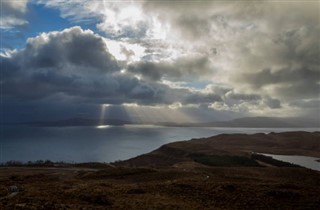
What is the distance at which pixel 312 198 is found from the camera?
30.6 metres

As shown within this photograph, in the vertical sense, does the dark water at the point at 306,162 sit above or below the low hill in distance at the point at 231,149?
below

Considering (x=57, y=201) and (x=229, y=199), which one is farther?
(x=229, y=199)

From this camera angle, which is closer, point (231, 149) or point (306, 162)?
point (306, 162)

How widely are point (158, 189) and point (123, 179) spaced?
35.5 feet

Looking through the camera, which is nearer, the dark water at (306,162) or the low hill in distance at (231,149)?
the low hill in distance at (231,149)

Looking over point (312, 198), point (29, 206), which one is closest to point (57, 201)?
point (29, 206)

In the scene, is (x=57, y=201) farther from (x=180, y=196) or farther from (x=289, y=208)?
(x=289, y=208)

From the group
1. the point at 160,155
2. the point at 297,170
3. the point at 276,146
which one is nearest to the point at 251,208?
the point at 297,170

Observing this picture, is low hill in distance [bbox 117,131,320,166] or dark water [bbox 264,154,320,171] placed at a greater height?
Result: low hill in distance [bbox 117,131,320,166]

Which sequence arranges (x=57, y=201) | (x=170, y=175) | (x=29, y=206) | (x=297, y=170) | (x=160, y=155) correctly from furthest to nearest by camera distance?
(x=160, y=155) → (x=297, y=170) → (x=170, y=175) → (x=57, y=201) → (x=29, y=206)

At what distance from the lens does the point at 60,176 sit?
150ft

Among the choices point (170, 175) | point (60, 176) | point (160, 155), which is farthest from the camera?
point (160, 155)

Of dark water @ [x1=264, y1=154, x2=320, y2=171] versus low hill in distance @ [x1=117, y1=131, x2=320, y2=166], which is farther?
dark water @ [x1=264, y1=154, x2=320, y2=171]

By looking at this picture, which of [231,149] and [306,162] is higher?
[231,149]
